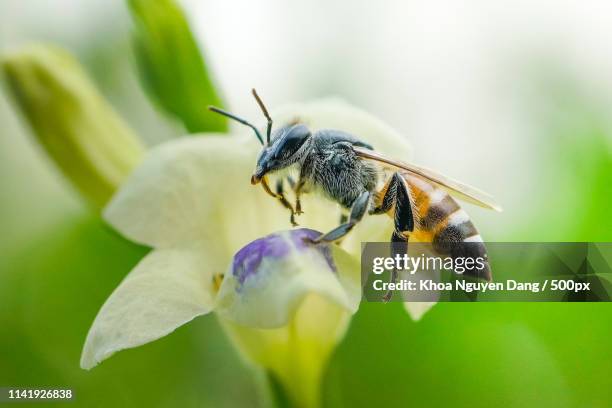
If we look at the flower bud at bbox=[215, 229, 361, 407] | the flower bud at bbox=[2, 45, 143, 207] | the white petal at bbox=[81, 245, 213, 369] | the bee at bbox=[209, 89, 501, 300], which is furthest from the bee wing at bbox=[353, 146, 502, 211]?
the flower bud at bbox=[2, 45, 143, 207]

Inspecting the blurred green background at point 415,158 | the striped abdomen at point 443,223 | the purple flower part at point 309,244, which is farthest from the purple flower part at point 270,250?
the blurred green background at point 415,158

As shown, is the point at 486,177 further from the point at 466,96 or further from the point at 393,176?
the point at 393,176

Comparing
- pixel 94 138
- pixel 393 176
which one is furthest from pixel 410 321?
pixel 94 138

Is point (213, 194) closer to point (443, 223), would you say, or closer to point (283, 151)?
point (283, 151)

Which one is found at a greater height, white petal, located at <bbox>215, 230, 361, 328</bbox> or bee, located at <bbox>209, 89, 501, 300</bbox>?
bee, located at <bbox>209, 89, 501, 300</bbox>

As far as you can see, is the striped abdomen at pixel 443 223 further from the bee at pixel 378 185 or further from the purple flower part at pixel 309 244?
the purple flower part at pixel 309 244

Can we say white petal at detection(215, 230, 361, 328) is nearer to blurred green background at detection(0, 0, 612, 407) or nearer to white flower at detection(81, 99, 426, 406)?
white flower at detection(81, 99, 426, 406)
